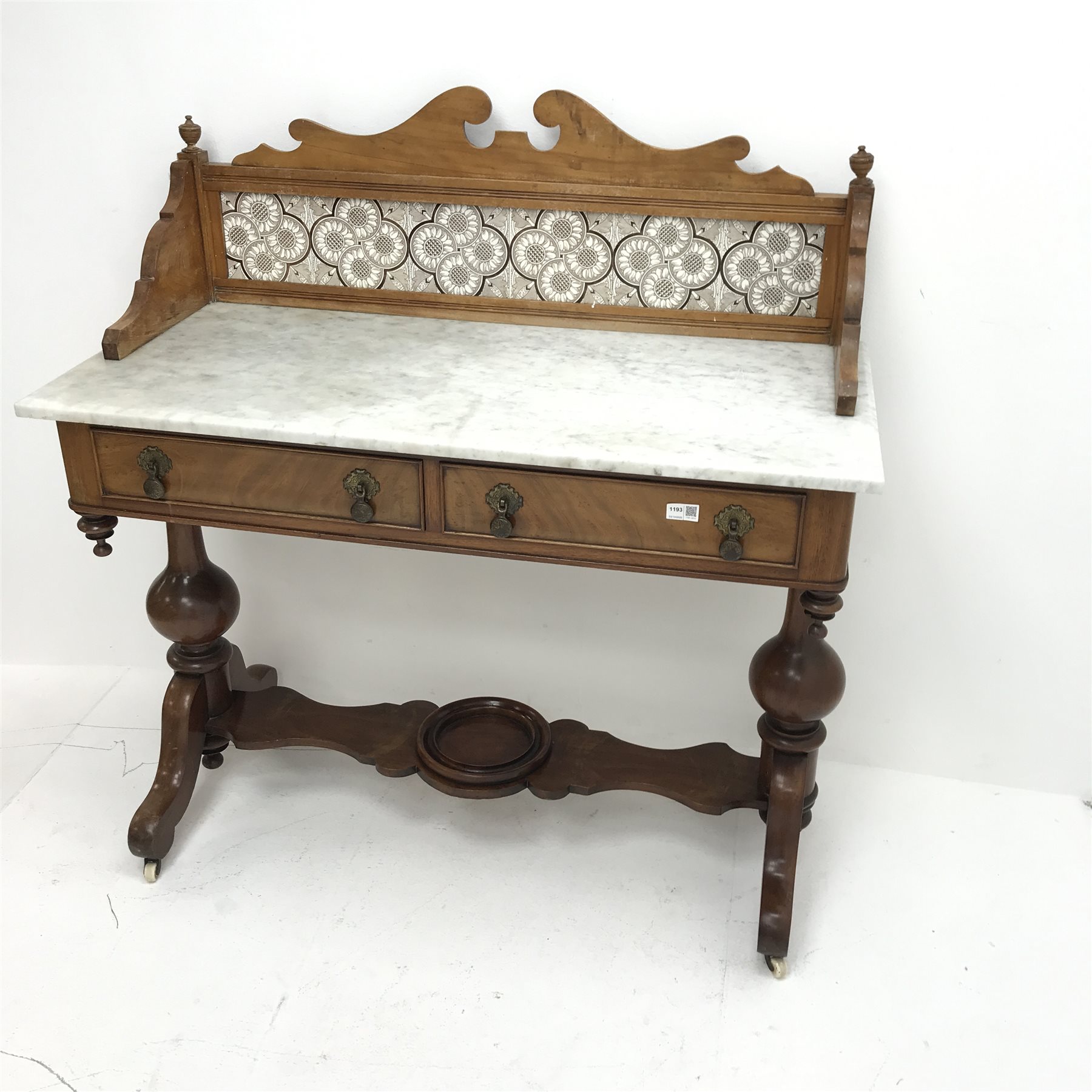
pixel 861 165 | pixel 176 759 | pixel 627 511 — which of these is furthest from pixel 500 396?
pixel 176 759

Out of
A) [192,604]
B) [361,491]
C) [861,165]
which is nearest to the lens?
[361,491]

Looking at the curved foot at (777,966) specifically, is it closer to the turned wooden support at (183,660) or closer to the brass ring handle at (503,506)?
the brass ring handle at (503,506)

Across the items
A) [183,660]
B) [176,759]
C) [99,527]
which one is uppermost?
[99,527]

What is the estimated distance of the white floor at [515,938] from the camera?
Answer: 206 cm

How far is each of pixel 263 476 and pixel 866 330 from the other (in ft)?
3.91

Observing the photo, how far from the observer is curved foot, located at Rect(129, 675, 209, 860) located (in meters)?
2.45

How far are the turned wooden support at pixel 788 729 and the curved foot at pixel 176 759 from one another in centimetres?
117

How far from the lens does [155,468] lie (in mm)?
2053

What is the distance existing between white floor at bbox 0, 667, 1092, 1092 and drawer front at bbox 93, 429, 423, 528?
839 mm

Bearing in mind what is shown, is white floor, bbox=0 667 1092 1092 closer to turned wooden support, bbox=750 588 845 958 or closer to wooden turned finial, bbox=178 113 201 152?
turned wooden support, bbox=750 588 845 958

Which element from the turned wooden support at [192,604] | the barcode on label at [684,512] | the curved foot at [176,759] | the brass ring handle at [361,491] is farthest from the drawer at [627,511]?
the curved foot at [176,759]

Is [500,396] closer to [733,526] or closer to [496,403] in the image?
[496,403]

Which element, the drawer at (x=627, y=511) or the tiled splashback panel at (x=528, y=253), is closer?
the drawer at (x=627, y=511)

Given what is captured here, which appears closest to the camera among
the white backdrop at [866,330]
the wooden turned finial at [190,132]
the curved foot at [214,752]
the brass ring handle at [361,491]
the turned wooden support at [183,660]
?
the brass ring handle at [361,491]
